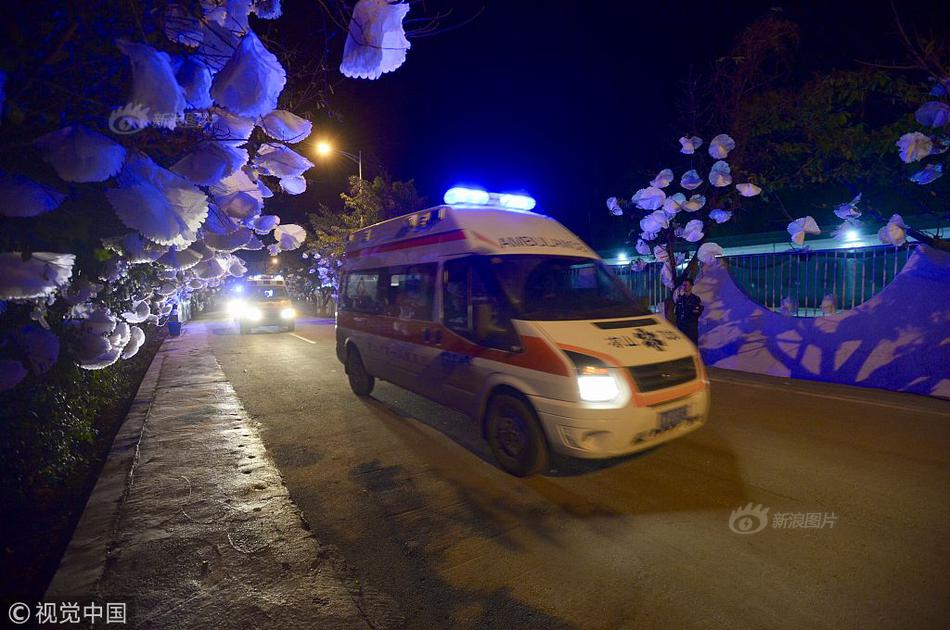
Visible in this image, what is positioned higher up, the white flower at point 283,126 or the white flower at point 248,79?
the white flower at point 283,126

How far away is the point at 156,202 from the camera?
2.76m

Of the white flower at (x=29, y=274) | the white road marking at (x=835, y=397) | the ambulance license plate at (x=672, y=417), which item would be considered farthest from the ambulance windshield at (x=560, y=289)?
the white road marking at (x=835, y=397)

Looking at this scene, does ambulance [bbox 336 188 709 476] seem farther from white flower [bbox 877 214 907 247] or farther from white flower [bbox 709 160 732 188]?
white flower [bbox 709 160 732 188]

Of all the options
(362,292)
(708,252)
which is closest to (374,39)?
(362,292)

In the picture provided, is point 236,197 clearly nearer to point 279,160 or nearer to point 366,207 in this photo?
point 279,160

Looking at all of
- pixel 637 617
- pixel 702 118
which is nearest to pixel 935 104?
pixel 702 118

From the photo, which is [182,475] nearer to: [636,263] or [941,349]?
[941,349]

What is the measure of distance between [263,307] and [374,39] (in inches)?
653

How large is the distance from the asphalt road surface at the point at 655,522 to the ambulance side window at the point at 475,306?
1.34 m

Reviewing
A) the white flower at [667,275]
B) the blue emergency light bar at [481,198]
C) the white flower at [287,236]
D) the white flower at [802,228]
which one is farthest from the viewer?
the white flower at [667,275]

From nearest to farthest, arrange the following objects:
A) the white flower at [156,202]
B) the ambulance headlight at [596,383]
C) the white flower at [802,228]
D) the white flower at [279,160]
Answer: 1. the white flower at [156,202]
2. the ambulance headlight at [596,383]
3. the white flower at [279,160]
4. the white flower at [802,228]

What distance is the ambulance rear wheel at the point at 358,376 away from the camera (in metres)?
7.36

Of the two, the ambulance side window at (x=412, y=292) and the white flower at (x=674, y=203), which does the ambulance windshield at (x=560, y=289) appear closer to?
the ambulance side window at (x=412, y=292)

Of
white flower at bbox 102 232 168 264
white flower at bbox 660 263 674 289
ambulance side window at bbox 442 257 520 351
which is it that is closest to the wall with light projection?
white flower at bbox 660 263 674 289
